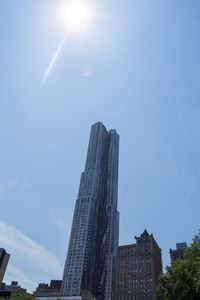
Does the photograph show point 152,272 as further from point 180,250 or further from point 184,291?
point 184,291

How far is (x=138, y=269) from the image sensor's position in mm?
129750

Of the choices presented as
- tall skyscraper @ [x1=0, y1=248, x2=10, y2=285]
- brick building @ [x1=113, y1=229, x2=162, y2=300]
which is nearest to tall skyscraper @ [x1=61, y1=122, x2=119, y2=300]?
brick building @ [x1=113, y1=229, x2=162, y2=300]

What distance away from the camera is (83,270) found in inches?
6545

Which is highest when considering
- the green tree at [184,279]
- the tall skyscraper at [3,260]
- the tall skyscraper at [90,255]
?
the tall skyscraper at [90,255]

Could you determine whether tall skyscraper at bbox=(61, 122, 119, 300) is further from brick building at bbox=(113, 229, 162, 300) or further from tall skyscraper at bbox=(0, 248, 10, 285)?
tall skyscraper at bbox=(0, 248, 10, 285)

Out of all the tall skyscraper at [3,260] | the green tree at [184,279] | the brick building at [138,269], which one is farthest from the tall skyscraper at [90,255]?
the green tree at [184,279]

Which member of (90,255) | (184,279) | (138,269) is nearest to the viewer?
(184,279)

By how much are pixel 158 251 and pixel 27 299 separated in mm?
111299

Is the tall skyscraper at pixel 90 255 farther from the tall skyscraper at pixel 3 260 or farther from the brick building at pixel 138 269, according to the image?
the tall skyscraper at pixel 3 260

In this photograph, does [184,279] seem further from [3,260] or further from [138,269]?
[138,269]

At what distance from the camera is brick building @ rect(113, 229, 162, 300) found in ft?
398

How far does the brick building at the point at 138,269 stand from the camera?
121375mm

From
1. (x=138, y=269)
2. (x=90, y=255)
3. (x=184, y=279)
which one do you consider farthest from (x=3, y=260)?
(x=90, y=255)

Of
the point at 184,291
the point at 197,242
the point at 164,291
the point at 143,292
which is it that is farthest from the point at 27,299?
the point at 143,292
